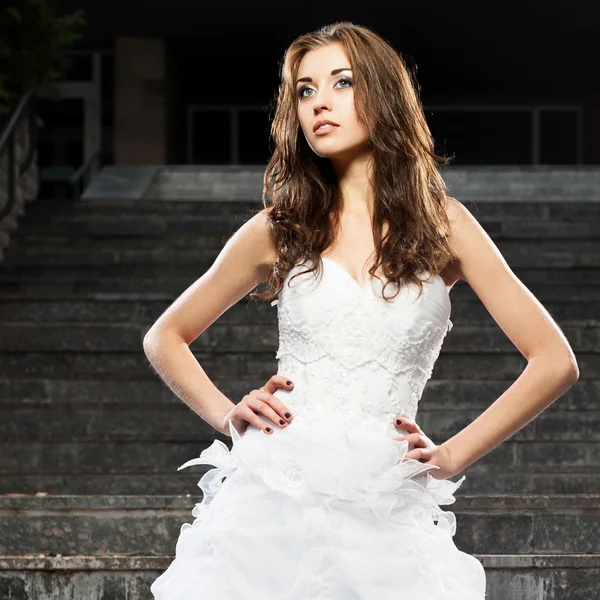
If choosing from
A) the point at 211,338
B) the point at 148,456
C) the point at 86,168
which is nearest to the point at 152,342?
the point at 148,456

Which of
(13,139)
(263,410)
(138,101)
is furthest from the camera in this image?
(138,101)

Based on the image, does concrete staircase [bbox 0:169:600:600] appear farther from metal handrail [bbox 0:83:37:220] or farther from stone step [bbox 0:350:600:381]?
metal handrail [bbox 0:83:37:220]

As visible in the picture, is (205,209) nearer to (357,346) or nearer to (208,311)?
(208,311)

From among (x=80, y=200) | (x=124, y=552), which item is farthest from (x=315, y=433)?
(x=80, y=200)

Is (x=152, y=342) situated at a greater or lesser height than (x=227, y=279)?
lesser

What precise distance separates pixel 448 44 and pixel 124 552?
14.8 meters

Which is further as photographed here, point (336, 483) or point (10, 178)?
point (10, 178)

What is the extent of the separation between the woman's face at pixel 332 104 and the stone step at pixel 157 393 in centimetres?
369

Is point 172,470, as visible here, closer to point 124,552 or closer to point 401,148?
Result: point 124,552

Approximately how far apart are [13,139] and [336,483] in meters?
7.90

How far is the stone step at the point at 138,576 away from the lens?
12.5 ft

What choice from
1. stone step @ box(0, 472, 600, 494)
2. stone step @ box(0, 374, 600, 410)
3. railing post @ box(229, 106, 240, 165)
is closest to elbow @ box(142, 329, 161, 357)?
stone step @ box(0, 472, 600, 494)

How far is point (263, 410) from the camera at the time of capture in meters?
2.21

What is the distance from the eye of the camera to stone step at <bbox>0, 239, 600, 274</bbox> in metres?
8.33
